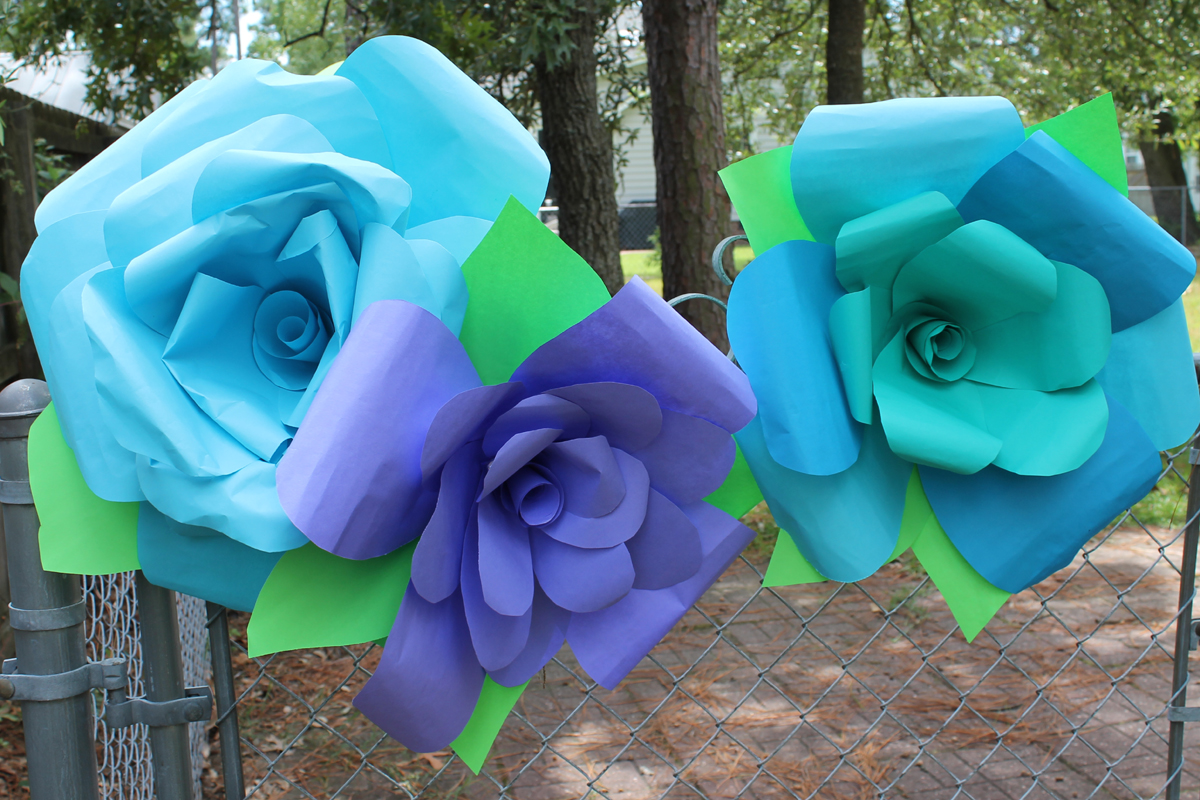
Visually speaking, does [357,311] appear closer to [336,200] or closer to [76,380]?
[336,200]

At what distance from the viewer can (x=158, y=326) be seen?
77cm

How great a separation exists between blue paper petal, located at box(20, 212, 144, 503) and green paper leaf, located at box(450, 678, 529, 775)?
0.38 m

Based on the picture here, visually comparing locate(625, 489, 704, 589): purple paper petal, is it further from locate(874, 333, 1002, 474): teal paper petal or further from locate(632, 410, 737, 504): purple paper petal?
locate(874, 333, 1002, 474): teal paper petal

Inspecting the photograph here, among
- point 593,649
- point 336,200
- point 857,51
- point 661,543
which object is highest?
point 857,51

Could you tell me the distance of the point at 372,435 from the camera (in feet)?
2.36

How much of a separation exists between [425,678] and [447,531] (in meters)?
0.16

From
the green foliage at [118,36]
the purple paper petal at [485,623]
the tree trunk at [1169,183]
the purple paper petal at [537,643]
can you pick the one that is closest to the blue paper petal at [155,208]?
the purple paper petal at [485,623]

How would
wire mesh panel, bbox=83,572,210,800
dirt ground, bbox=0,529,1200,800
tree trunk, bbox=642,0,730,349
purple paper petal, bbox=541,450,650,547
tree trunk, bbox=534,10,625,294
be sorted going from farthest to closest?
1. tree trunk, bbox=534,10,625,294
2. tree trunk, bbox=642,0,730,349
3. dirt ground, bbox=0,529,1200,800
4. wire mesh panel, bbox=83,572,210,800
5. purple paper petal, bbox=541,450,650,547

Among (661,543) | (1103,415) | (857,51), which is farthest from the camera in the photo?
(857,51)

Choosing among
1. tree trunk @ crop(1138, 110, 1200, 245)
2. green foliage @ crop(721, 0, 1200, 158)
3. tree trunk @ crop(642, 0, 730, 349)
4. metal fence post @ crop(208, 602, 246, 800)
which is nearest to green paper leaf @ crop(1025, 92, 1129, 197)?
metal fence post @ crop(208, 602, 246, 800)

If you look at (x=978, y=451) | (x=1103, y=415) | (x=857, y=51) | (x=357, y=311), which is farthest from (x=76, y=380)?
(x=857, y=51)

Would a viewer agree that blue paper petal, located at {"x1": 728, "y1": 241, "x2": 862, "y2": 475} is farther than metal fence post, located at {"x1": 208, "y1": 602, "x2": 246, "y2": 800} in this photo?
No

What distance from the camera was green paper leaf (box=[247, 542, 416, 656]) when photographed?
825 mm

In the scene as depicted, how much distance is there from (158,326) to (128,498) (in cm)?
15
